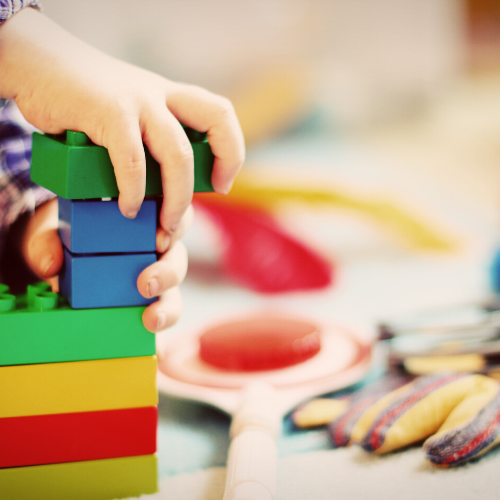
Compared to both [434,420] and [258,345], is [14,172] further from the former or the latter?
[434,420]

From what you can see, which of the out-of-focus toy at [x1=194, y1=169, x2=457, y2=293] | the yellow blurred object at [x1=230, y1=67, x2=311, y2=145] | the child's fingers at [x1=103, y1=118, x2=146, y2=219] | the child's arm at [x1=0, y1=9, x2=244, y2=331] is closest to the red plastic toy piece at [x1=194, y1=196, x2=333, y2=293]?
the out-of-focus toy at [x1=194, y1=169, x2=457, y2=293]

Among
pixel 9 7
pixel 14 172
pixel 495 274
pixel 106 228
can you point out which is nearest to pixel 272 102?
pixel 495 274

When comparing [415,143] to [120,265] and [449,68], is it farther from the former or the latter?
[120,265]

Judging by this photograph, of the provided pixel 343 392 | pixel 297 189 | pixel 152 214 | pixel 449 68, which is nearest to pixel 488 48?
pixel 449 68

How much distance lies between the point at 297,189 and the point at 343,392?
82 cm

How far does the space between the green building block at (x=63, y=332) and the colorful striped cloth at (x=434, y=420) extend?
25 cm

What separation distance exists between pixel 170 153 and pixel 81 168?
0.23ft

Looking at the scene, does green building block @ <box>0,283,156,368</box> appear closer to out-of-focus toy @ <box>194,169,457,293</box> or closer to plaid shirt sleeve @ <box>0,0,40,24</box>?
plaid shirt sleeve @ <box>0,0,40,24</box>

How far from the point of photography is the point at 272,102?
1.46 meters

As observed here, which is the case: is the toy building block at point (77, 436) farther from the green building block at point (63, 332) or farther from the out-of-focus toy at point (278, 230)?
the out-of-focus toy at point (278, 230)

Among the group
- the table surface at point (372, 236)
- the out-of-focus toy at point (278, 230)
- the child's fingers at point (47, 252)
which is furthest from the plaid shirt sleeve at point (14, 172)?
the out-of-focus toy at point (278, 230)

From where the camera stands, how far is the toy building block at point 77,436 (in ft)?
1.57

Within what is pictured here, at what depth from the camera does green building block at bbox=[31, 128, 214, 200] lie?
17.2 inches

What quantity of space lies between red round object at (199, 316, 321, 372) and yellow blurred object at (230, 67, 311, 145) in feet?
2.49
